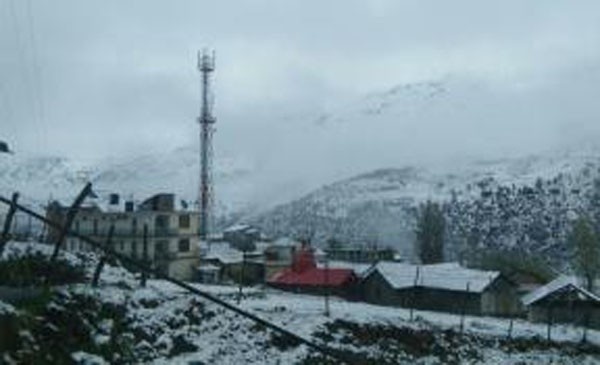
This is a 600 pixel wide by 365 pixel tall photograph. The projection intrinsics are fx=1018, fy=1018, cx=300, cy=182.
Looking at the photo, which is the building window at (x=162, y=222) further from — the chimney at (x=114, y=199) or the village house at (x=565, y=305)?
the village house at (x=565, y=305)

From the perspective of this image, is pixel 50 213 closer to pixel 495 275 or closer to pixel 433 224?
pixel 495 275

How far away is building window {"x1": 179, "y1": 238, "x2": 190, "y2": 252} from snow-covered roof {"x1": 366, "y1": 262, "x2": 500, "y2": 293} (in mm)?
24119

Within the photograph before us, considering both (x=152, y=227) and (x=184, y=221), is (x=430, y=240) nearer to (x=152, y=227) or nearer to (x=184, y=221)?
(x=184, y=221)

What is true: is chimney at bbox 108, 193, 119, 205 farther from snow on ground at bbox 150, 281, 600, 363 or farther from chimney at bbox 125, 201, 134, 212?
snow on ground at bbox 150, 281, 600, 363

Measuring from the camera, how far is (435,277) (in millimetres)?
78188

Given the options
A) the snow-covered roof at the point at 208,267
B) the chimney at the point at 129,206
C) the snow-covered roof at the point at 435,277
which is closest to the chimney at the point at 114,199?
the chimney at the point at 129,206

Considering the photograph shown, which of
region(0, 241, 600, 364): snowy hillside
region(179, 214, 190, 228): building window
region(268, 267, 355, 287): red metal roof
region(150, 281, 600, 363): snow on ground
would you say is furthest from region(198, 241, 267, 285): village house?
region(0, 241, 600, 364): snowy hillside

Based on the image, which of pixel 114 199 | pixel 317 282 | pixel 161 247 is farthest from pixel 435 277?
pixel 114 199

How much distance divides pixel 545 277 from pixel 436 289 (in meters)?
37.4

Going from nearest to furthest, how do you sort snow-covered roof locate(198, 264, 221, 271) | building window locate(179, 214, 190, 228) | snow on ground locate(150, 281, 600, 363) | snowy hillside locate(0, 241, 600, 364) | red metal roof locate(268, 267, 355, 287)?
snowy hillside locate(0, 241, 600, 364), snow on ground locate(150, 281, 600, 363), red metal roof locate(268, 267, 355, 287), snow-covered roof locate(198, 264, 221, 271), building window locate(179, 214, 190, 228)

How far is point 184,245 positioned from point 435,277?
3068cm

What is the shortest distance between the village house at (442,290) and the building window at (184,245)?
932 inches

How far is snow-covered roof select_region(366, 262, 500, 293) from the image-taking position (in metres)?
75.8

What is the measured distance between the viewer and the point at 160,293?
44562 mm
